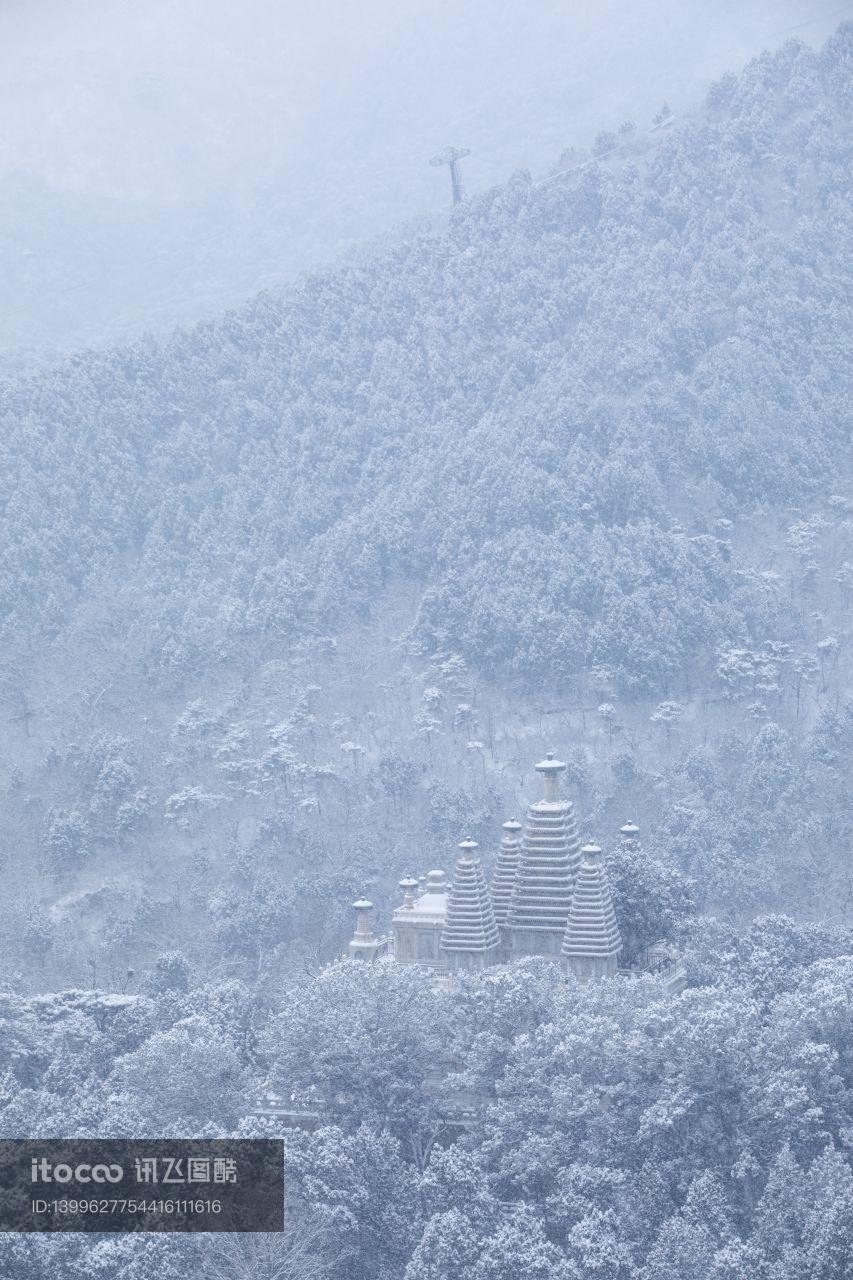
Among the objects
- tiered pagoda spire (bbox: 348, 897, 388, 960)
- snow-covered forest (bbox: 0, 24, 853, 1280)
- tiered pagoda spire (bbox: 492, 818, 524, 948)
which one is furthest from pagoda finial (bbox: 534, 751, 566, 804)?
tiered pagoda spire (bbox: 348, 897, 388, 960)

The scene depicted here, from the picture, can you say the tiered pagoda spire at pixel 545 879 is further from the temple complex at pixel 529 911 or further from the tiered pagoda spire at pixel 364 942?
the tiered pagoda spire at pixel 364 942

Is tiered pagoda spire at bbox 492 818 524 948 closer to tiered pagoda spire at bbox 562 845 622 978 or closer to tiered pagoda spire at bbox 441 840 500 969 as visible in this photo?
tiered pagoda spire at bbox 441 840 500 969

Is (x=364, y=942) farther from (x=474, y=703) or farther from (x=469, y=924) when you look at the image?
(x=474, y=703)

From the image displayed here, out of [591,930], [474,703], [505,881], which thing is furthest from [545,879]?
[474,703]

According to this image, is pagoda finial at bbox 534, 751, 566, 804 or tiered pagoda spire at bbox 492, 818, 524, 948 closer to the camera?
tiered pagoda spire at bbox 492, 818, 524, 948

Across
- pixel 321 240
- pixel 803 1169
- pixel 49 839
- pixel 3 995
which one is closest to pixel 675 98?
pixel 321 240
